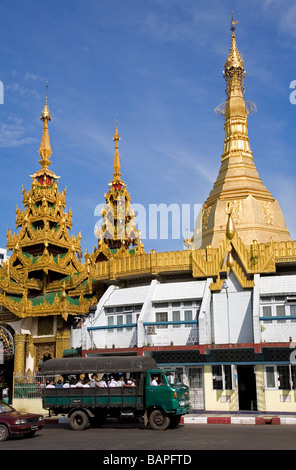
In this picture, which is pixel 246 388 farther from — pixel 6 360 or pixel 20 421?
pixel 6 360

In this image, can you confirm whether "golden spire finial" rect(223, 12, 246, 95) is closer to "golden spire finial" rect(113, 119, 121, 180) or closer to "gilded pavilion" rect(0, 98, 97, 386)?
"golden spire finial" rect(113, 119, 121, 180)

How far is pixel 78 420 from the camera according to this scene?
19453 mm

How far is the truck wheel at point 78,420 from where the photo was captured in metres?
19.2

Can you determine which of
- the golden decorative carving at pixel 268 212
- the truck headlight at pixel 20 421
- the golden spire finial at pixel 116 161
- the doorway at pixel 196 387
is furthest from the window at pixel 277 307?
the golden spire finial at pixel 116 161

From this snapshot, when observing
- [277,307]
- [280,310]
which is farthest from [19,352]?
[280,310]

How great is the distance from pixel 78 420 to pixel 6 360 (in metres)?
16.1

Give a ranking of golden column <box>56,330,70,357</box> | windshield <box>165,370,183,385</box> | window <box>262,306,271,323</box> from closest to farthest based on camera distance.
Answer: windshield <box>165,370,183,385</box>
window <box>262,306,271,323</box>
golden column <box>56,330,70,357</box>

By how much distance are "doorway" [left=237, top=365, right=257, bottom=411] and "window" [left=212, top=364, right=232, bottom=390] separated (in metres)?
0.82

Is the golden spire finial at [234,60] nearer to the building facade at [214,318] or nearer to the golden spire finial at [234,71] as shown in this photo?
the golden spire finial at [234,71]

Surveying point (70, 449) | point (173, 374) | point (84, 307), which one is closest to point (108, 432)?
point (173, 374)

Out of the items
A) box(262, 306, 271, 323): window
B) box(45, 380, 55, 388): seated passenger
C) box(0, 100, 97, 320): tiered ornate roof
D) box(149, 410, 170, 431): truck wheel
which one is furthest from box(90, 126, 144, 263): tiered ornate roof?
box(149, 410, 170, 431): truck wheel

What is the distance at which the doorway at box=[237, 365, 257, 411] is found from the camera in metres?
25.0

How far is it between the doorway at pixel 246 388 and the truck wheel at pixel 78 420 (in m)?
8.71
